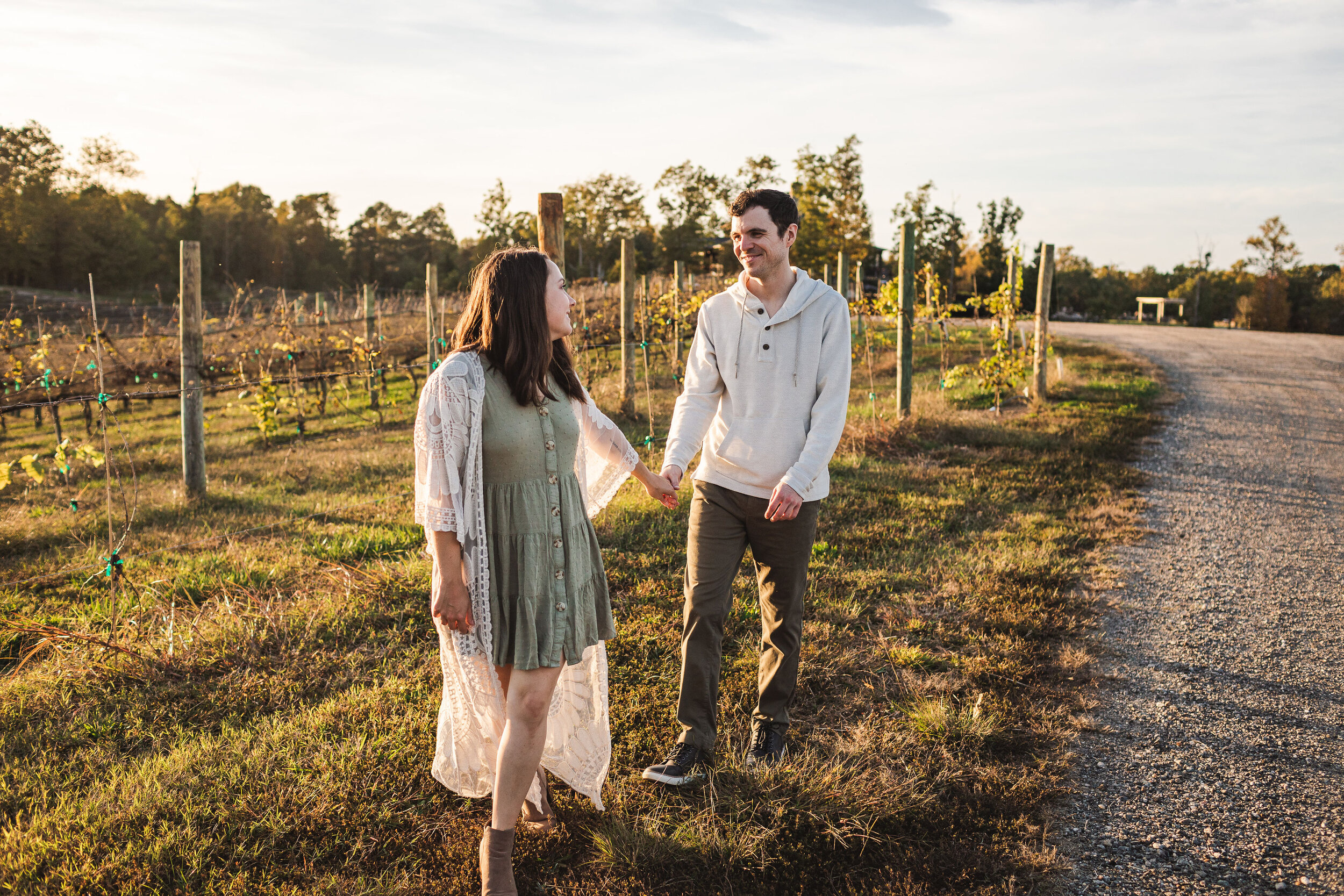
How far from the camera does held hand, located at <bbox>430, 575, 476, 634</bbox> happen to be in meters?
2.15

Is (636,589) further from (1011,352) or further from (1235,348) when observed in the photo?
(1235,348)

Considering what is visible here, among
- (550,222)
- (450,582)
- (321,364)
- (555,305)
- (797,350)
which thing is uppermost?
(550,222)

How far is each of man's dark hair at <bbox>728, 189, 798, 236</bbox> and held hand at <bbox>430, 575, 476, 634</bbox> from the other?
1.47 meters

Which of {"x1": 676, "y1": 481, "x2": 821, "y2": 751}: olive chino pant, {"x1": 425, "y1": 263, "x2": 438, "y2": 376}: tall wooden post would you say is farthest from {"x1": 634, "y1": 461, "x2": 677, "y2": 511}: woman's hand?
{"x1": 425, "y1": 263, "x2": 438, "y2": 376}: tall wooden post

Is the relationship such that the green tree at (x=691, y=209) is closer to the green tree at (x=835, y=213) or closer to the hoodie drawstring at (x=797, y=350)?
the green tree at (x=835, y=213)

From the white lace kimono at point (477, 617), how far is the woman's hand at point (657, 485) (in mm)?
42

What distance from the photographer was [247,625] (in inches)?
162

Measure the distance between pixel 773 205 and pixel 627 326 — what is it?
6.84 m

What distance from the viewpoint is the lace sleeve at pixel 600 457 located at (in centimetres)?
262

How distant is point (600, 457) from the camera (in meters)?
2.73

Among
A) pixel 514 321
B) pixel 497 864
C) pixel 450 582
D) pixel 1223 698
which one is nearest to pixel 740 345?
pixel 514 321

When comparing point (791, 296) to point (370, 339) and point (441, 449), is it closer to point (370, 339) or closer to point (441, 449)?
point (441, 449)

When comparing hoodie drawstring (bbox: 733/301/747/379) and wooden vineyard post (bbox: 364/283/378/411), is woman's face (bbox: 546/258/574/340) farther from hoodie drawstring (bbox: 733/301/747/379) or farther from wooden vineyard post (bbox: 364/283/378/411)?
wooden vineyard post (bbox: 364/283/378/411)

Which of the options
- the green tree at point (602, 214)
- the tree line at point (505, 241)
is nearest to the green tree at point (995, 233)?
the tree line at point (505, 241)
